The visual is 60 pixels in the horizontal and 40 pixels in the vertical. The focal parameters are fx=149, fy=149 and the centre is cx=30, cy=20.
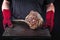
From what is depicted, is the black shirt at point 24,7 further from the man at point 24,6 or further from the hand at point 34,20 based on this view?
the hand at point 34,20

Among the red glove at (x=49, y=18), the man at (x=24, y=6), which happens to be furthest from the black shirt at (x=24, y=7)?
the red glove at (x=49, y=18)

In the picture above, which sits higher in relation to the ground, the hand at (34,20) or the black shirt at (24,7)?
the black shirt at (24,7)

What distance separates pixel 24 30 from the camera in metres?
1.18

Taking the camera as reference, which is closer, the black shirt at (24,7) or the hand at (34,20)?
the hand at (34,20)

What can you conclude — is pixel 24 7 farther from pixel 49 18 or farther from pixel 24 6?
pixel 49 18

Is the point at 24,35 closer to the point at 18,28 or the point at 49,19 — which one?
the point at 18,28

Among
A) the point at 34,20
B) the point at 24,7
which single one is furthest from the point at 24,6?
the point at 34,20

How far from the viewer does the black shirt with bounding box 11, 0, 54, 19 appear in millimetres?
1365

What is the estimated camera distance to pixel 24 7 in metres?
1.36

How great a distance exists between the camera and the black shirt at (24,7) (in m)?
1.37

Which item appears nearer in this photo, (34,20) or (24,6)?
(34,20)

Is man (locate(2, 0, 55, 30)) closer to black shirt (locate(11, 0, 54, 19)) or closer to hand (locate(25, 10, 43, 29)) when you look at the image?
black shirt (locate(11, 0, 54, 19))

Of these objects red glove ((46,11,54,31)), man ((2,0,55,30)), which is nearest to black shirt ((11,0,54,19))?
man ((2,0,55,30))

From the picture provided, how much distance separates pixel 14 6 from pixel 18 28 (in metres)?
0.26
